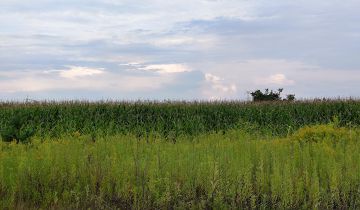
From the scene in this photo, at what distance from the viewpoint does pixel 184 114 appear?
85.9 feet

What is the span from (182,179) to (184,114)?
17.8 meters

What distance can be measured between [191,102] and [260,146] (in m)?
19.1

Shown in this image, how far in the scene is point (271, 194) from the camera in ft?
25.7

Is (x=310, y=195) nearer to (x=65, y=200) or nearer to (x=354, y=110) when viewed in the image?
(x=65, y=200)

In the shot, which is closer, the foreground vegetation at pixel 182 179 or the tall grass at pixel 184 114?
the foreground vegetation at pixel 182 179

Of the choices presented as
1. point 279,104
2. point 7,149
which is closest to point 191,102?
point 279,104

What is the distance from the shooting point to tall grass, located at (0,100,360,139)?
2506 cm

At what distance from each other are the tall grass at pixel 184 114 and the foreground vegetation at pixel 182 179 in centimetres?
1435

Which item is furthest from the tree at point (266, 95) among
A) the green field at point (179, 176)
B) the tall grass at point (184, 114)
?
the green field at point (179, 176)

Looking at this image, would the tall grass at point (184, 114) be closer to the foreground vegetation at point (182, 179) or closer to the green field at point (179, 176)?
the green field at point (179, 176)

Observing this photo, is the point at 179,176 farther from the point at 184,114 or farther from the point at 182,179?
the point at 184,114

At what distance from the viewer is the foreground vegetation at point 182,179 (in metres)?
7.65

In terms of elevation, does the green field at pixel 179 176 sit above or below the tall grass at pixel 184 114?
below

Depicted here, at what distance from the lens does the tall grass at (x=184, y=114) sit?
2506cm
